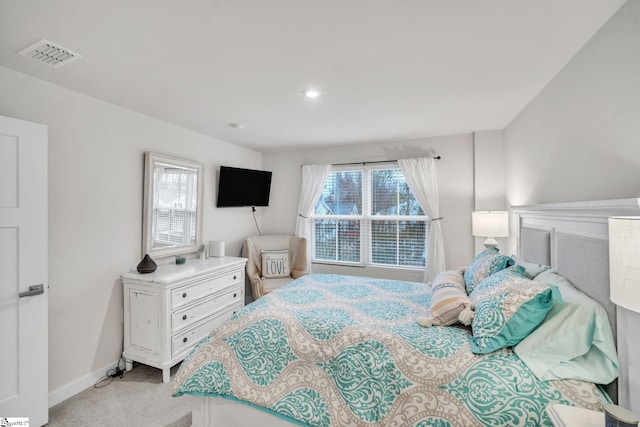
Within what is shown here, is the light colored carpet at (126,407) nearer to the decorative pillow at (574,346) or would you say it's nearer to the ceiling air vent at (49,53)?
the decorative pillow at (574,346)

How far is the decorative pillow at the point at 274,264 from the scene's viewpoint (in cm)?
374

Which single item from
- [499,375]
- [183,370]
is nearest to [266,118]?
[183,370]

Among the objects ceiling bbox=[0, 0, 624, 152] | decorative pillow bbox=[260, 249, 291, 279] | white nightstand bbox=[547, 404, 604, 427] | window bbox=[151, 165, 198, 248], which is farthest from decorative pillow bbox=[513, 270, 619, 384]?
window bbox=[151, 165, 198, 248]

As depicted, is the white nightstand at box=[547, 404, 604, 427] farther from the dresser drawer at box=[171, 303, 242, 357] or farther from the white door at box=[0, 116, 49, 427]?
the white door at box=[0, 116, 49, 427]

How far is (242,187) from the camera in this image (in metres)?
3.93

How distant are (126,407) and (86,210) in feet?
5.23

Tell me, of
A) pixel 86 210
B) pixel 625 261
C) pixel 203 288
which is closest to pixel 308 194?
pixel 203 288

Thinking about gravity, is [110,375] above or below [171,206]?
below

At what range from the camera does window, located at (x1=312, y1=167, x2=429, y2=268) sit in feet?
12.4

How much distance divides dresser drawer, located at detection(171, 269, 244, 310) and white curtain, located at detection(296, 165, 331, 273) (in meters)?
1.22

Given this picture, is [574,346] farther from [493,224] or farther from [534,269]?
[493,224]

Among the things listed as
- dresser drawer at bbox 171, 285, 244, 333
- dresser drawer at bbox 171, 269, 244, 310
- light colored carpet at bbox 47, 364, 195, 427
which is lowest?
light colored carpet at bbox 47, 364, 195, 427

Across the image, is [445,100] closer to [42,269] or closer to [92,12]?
[92,12]

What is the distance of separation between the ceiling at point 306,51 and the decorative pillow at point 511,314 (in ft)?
4.56
